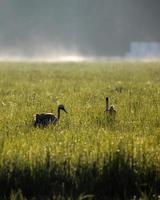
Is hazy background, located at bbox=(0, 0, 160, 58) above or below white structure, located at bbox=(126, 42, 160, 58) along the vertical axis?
above

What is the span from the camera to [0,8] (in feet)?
308

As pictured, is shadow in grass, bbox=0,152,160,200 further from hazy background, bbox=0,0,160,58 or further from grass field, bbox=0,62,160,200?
hazy background, bbox=0,0,160,58

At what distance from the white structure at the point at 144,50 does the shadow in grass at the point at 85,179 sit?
239 ft

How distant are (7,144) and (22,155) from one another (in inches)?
31.7

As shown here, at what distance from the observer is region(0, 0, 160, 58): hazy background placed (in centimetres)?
8469

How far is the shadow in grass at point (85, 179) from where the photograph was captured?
8.22 metres

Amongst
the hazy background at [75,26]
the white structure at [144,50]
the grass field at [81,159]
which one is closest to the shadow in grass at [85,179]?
the grass field at [81,159]

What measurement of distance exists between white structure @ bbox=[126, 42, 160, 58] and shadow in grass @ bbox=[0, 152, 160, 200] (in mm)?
72871

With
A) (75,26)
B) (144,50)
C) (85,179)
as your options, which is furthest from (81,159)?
(75,26)

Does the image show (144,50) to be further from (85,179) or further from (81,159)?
(85,179)

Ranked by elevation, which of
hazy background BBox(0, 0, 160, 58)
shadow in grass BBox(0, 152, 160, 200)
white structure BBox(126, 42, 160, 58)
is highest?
hazy background BBox(0, 0, 160, 58)

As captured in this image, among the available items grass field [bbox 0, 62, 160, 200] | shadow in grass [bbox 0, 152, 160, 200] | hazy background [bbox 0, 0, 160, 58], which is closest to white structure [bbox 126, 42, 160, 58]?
hazy background [bbox 0, 0, 160, 58]

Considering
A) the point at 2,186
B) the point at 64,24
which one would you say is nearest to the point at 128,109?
the point at 2,186

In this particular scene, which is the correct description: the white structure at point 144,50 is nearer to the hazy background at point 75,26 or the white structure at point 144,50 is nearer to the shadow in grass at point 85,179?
the hazy background at point 75,26
